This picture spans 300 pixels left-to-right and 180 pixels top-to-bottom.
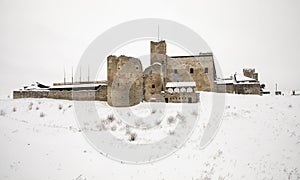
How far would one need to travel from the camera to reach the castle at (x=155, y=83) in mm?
26594

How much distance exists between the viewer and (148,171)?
31.1 ft

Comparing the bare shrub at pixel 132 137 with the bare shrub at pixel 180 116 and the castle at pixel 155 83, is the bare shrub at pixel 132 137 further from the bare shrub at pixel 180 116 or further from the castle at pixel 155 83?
the castle at pixel 155 83

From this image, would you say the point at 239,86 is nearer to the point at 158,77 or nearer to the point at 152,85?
the point at 158,77

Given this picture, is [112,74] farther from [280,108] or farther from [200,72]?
[280,108]

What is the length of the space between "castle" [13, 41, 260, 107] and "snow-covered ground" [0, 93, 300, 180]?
10.5 m

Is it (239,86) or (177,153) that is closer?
(177,153)

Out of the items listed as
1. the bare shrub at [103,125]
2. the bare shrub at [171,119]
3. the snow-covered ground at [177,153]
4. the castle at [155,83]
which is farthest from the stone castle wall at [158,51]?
the snow-covered ground at [177,153]

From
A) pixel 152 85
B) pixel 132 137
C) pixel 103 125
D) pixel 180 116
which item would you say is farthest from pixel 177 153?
pixel 152 85

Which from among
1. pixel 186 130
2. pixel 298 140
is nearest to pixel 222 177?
pixel 186 130

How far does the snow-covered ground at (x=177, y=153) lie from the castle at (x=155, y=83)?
10482 mm

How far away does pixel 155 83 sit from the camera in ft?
93.1

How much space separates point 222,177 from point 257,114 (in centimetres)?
866

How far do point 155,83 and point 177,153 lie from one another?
17.6 meters

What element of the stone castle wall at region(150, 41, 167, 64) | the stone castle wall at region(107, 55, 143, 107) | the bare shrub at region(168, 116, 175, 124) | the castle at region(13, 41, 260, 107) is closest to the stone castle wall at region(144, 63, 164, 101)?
the castle at region(13, 41, 260, 107)
